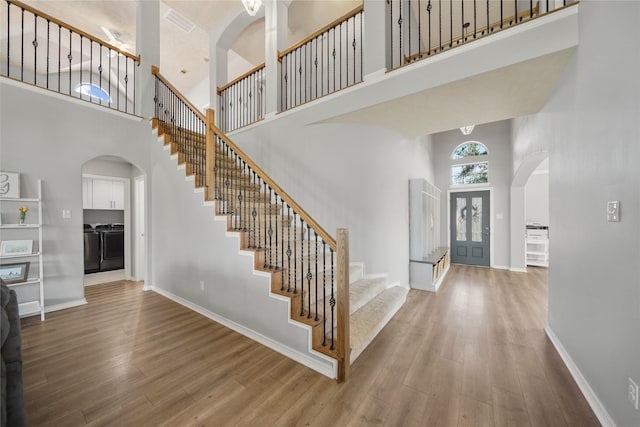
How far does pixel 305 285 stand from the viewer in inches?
103

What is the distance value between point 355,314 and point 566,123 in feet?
9.23

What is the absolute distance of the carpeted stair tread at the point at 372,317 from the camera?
7.96ft

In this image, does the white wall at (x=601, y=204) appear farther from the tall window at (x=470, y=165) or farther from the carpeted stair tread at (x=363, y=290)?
the tall window at (x=470, y=165)

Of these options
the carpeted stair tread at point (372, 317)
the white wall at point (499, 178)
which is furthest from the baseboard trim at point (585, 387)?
the white wall at point (499, 178)

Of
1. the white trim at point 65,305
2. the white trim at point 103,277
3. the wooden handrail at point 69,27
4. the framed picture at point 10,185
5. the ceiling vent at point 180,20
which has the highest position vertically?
the ceiling vent at point 180,20

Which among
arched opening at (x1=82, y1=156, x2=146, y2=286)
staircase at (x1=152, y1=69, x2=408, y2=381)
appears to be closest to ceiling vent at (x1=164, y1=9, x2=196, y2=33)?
staircase at (x1=152, y1=69, x2=408, y2=381)

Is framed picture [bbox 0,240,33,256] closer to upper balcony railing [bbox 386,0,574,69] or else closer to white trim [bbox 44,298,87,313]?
white trim [bbox 44,298,87,313]

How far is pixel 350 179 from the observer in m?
3.77

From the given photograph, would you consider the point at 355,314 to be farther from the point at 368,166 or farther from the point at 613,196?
the point at 613,196

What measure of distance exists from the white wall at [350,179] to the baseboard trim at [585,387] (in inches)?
79.2

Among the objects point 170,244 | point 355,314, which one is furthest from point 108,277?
point 355,314

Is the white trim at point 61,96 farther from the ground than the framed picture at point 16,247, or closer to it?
farther from the ground

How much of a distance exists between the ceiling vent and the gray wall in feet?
9.44

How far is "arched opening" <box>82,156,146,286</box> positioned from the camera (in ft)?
16.2
